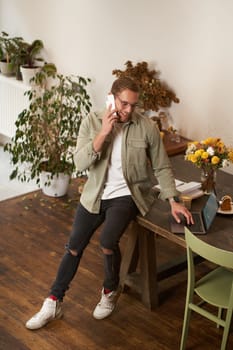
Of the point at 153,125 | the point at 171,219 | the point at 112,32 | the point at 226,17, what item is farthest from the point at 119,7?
the point at 171,219

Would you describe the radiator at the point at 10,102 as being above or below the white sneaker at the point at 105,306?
above

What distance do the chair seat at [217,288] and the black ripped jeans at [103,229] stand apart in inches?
20.4

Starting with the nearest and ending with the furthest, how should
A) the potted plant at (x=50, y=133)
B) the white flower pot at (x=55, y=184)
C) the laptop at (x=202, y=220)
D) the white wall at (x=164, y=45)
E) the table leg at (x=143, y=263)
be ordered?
the laptop at (x=202, y=220) < the table leg at (x=143, y=263) < the white wall at (x=164, y=45) < the potted plant at (x=50, y=133) < the white flower pot at (x=55, y=184)

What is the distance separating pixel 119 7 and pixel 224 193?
205cm

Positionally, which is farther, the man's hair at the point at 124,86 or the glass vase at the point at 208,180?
the glass vase at the point at 208,180

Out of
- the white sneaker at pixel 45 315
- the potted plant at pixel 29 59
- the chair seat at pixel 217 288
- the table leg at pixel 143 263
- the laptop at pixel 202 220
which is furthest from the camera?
the potted plant at pixel 29 59

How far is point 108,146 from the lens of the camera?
10.6 ft

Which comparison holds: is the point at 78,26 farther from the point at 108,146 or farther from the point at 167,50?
the point at 108,146

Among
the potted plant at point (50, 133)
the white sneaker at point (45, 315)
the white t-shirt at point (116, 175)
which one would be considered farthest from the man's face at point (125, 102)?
the potted plant at point (50, 133)

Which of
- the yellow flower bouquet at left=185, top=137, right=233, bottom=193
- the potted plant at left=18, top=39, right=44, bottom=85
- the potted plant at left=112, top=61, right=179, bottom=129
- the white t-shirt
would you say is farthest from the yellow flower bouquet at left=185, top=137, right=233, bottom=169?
the potted plant at left=18, top=39, right=44, bottom=85

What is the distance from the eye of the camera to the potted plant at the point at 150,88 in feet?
14.9

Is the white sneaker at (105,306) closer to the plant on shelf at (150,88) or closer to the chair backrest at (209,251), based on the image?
the chair backrest at (209,251)

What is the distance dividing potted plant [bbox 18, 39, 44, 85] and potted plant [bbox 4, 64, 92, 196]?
0.54 meters

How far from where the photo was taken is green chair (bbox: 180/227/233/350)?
2.73m
